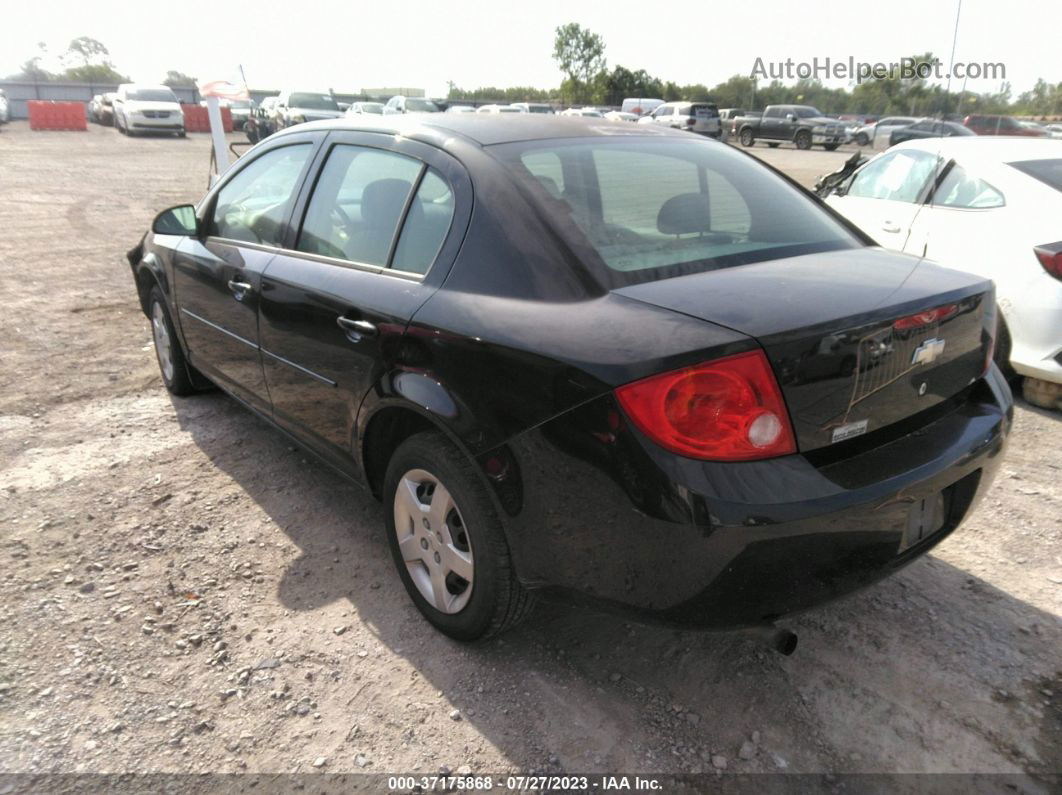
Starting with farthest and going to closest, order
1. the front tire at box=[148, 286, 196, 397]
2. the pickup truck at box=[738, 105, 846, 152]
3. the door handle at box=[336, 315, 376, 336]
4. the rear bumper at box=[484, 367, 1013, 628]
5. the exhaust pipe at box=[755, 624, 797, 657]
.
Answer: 1. the pickup truck at box=[738, 105, 846, 152]
2. the front tire at box=[148, 286, 196, 397]
3. the door handle at box=[336, 315, 376, 336]
4. the exhaust pipe at box=[755, 624, 797, 657]
5. the rear bumper at box=[484, 367, 1013, 628]

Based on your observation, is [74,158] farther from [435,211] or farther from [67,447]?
[435,211]

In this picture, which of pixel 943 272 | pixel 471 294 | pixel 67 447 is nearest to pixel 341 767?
pixel 471 294

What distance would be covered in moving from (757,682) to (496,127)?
2.08 m

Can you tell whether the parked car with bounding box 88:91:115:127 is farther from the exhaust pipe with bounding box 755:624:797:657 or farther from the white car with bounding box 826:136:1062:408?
the exhaust pipe with bounding box 755:624:797:657

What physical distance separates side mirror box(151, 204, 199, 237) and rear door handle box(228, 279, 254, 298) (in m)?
0.72

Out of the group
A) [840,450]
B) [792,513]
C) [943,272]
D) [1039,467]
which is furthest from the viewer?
[1039,467]

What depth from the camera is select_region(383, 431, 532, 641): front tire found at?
229cm

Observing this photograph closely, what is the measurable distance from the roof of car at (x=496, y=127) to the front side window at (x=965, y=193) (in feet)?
8.98

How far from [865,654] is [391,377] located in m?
1.79

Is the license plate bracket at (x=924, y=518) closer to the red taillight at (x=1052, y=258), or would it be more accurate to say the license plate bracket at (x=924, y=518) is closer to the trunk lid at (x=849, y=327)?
the trunk lid at (x=849, y=327)

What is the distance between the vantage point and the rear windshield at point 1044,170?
184 inches

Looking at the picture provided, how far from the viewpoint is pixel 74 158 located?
2091 centimetres

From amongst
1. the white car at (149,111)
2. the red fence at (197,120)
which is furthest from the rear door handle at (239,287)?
the red fence at (197,120)

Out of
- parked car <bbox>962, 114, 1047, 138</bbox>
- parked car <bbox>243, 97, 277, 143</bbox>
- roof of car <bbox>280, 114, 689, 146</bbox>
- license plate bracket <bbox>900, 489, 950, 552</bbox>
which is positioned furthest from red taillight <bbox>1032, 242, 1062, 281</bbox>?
parked car <bbox>962, 114, 1047, 138</bbox>
